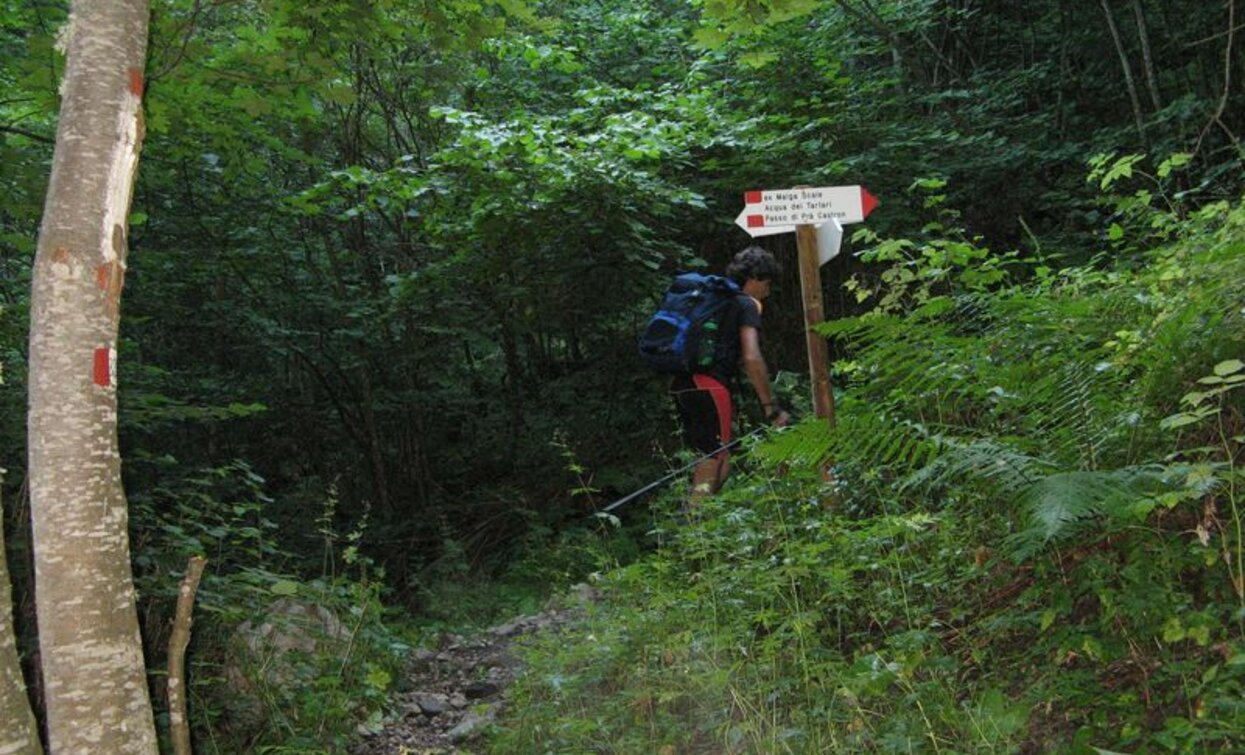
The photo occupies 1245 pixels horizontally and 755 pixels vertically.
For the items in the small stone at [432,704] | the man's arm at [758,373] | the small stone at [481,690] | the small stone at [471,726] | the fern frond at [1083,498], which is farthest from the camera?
the man's arm at [758,373]

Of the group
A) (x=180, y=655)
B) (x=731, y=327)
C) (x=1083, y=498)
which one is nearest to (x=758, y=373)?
(x=731, y=327)

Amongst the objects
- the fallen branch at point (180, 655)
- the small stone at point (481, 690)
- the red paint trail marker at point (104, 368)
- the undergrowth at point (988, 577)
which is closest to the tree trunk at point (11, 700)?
the red paint trail marker at point (104, 368)

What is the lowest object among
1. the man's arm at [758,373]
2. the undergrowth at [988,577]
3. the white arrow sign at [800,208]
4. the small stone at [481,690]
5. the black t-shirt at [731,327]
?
the small stone at [481,690]

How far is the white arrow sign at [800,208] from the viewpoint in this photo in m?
4.86

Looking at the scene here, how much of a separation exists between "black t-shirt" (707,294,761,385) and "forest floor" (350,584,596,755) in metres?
1.74

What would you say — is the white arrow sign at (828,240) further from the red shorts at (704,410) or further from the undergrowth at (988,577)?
the red shorts at (704,410)

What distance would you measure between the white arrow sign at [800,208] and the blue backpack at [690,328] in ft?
4.00

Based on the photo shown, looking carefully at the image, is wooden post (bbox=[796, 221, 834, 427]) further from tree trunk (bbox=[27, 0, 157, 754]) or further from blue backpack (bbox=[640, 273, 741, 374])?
tree trunk (bbox=[27, 0, 157, 754])

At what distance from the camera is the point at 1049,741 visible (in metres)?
2.59

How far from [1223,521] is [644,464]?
6460mm

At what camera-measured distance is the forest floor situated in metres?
4.28

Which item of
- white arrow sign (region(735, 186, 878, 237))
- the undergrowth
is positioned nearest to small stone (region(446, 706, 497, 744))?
the undergrowth

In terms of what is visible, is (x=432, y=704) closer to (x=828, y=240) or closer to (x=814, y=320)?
(x=814, y=320)

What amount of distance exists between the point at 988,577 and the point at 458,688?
3.12 m
